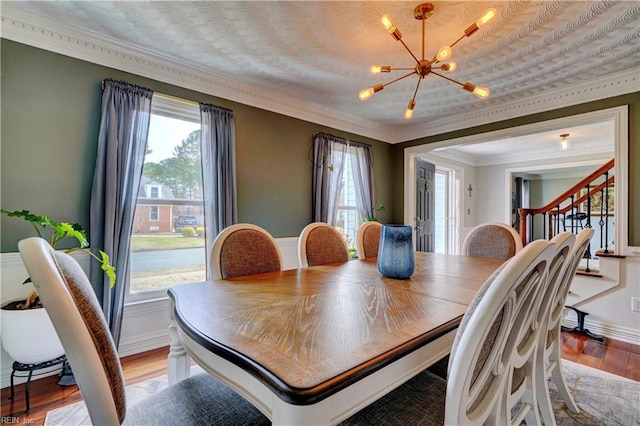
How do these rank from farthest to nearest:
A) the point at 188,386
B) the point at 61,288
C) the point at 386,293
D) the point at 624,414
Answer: the point at 624,414
the point at 386,293
the point at 188,386
the point at 61,288

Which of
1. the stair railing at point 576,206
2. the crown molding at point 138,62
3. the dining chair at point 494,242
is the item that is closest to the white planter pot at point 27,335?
the crown molding at point 138,62

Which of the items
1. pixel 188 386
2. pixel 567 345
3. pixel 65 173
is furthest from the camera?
pixel 567 345

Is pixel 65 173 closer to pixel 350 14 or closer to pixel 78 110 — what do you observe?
pixel 78 110

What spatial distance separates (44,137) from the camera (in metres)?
2.04

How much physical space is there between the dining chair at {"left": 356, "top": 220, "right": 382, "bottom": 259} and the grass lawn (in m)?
1.48

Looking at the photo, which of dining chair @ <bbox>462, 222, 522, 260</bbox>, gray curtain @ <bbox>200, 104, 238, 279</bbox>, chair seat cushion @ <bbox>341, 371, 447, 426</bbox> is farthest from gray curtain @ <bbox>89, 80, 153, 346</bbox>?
dining chair @ <bbox>462, 222, 522, 260</bbox>

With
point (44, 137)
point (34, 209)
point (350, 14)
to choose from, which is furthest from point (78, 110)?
point (350, 14)

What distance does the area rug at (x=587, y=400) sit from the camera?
1.61 meters

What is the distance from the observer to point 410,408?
94cm

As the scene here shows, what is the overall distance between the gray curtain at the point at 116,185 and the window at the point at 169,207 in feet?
0.65

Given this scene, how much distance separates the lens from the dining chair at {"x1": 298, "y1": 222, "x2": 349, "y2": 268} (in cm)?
208

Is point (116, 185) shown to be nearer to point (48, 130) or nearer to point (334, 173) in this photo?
point (48, 130)

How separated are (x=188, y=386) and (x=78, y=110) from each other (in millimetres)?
2191
